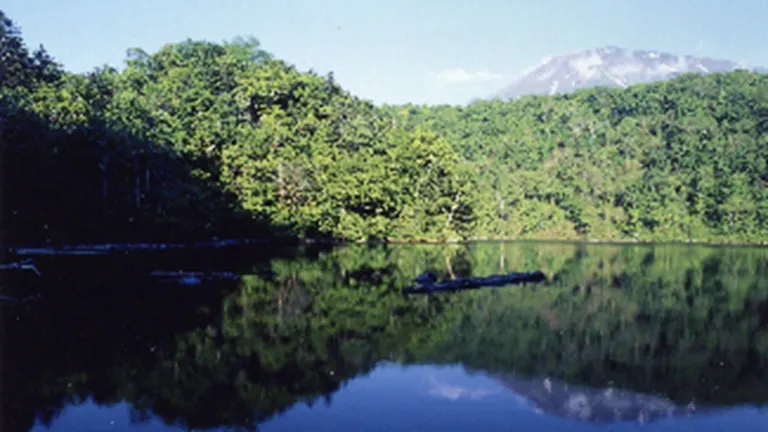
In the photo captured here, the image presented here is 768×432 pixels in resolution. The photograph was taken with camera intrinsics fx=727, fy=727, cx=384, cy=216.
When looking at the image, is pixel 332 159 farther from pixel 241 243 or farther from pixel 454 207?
pixel 241 243

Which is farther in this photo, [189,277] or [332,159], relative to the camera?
[332,159]

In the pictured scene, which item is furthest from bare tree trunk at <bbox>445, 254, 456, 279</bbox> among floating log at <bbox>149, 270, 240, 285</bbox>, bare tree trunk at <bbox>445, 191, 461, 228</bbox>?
bare tree trunk at <bbox>445, 191, 461, 228</bbox>

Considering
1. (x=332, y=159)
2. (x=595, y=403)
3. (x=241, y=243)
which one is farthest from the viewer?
(x=332, y=159)

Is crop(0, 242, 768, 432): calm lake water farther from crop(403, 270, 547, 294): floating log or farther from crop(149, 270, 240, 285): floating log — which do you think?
crop(403, 270, 547, 294): floating log

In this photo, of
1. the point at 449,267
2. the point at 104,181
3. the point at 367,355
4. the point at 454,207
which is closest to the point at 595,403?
the point at 367,355

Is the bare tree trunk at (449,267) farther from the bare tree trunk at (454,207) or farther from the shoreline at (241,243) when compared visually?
the bare tree trunk at (454,207)

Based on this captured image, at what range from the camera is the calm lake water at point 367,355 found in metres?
14.1

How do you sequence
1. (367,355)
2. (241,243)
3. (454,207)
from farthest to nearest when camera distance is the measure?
(454,207)
(241,243)
(367,355)

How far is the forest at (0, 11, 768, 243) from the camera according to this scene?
46719 millimetres

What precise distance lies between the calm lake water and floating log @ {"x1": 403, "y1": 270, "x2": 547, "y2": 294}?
0.79m

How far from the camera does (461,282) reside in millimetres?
29891

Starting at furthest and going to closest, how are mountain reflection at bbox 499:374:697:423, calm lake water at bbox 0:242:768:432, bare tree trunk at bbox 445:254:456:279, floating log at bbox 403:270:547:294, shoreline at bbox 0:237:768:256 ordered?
shoreline at bbox 0:237:768:256, bare tree trunk at bbox 445:254:456:279, floating log at bbox 403:270:547:294, mountain reflection at bbox 499:374:697:423, calm lake water at bbox 0:242:768:432

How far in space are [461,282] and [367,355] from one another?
1186 centimetres

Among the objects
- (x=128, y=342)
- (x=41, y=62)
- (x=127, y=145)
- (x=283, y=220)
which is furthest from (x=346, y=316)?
(x=41, y=62)
